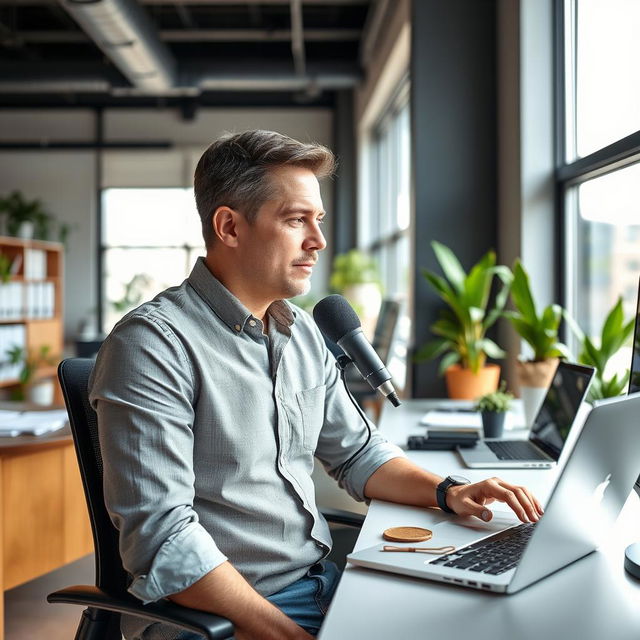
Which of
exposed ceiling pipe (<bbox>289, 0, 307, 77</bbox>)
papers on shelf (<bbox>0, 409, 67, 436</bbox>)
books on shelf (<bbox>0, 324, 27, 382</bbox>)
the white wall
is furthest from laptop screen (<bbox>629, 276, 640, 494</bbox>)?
the white wall

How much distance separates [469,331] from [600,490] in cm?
215

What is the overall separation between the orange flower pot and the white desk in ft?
6.19

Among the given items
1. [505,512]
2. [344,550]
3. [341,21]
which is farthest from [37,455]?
[341,21]

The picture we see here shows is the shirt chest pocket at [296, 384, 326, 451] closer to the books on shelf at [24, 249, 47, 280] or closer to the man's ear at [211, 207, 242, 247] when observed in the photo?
the man's ear at [211, 207, 242, 247]

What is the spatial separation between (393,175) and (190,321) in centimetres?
583

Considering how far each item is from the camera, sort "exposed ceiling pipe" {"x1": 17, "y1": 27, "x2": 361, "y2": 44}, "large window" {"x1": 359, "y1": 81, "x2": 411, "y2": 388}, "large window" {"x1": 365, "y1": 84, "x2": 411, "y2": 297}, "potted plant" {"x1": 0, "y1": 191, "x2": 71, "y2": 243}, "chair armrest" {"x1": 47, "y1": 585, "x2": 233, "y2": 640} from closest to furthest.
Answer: "chair armrest" {"x1": 47, "y1": 585, "x2": 233, "y2": 640}, "large window" {"x1": 359, "y1": 81, "x2": 411, "y2": 388}, "large window" {"x1": 365, "y1": 84, "x2": 411, "y2": 297}, "exposed ceiling pipe" {"x1": 17, "y1": 27, "x2": 361, "y2": 44}, "potted plant" {"x1": 0, "y1": 191, "x2": 71, "y2": 243}

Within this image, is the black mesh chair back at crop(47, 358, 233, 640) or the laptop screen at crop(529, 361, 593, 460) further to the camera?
the laptop screen at crop(529, 361, 593, 460)

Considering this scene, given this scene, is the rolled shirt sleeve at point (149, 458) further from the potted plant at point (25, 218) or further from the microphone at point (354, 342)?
the potted plant at point (25, 218)

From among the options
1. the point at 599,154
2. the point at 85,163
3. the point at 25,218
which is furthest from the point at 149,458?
the point at 85,163

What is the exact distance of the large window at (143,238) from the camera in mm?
9438

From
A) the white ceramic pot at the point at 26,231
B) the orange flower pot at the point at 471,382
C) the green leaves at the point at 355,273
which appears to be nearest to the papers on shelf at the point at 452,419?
the orange flower pot at the point at 471,382

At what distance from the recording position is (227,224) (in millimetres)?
1471

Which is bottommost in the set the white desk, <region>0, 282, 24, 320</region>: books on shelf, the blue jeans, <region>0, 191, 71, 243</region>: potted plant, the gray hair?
the blue jeans

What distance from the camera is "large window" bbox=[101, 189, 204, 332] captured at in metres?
9.44
